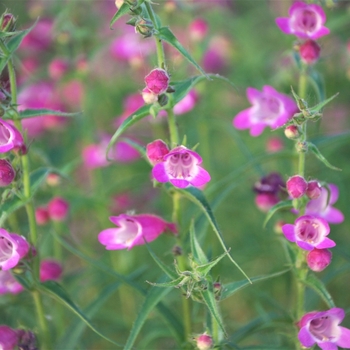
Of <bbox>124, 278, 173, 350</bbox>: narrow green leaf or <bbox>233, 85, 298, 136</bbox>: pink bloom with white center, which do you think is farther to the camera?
<bbox>233, 85, 298, 136</bbox>: pink bloom with white center

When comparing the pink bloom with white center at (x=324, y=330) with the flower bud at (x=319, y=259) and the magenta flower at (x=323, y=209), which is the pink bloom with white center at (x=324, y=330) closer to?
the flower bud at (x=319, y=259)

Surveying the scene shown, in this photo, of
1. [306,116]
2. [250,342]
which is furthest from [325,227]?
[250,342]

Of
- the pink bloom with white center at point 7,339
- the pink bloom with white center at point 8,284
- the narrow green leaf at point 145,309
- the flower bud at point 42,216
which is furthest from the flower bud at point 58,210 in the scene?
the narrow green leaf at point 145,309

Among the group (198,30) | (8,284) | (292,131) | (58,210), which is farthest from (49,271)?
(198,30)

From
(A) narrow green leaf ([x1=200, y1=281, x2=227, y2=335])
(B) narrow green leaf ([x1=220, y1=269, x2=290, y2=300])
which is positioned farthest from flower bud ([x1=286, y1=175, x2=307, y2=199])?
(A) narrow green leaf ([x1=200, y1=281, x2=227, y2=335])

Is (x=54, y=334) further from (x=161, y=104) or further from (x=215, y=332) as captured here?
(x=161, y=104)

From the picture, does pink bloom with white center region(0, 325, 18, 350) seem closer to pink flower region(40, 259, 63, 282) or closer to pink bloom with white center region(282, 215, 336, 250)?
pink flower region(40, 259, 63, 282)
